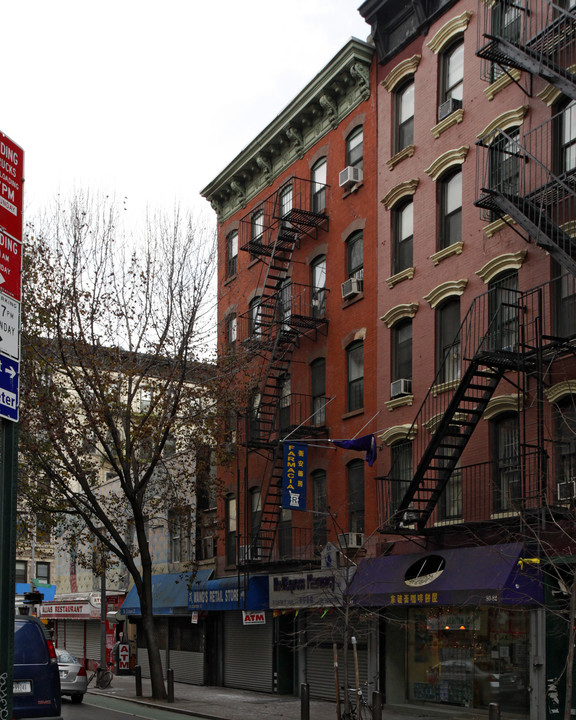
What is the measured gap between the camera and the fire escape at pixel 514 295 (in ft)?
58.2

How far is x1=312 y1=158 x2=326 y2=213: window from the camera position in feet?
92.0

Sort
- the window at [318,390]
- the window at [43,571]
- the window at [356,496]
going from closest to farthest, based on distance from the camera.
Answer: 1. the window at [356,496]
2. the window at [318,390]
3. the window at [43,571]

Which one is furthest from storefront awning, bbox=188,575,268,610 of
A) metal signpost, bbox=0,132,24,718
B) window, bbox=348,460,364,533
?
metal signpost, bbox=0,132,24,718

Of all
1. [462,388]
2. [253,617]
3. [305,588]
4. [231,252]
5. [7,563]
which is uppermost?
[231,252]

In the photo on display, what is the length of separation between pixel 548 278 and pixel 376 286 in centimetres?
663

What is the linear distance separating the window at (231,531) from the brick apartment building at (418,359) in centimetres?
10

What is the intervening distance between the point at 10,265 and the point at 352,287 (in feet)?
58.2

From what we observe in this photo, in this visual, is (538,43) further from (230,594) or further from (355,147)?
(230,594)

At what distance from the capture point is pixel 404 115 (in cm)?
2480

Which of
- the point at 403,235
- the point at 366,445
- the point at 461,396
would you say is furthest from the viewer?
the point at 403,235

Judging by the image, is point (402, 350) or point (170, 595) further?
point (170, 595)

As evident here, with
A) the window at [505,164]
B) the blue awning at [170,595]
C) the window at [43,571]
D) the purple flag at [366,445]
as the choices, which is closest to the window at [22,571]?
the window at [43,571]

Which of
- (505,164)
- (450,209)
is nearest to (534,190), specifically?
(505,164)

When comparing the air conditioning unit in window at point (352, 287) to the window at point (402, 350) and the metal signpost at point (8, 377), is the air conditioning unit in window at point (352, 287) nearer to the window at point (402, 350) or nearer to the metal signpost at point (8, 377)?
the window at point (402, 350)
